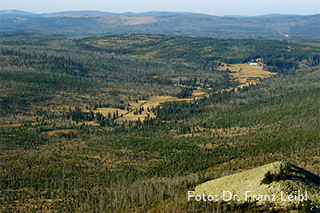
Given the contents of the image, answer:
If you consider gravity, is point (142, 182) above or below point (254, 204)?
below

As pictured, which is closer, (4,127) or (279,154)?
(279,154)

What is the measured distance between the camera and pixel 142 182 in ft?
374

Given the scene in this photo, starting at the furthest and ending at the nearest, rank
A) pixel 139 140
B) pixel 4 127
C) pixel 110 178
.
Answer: pixel 4 127 < pixel 139 140 < pixel 110 178

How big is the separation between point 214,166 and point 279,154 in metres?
23.7

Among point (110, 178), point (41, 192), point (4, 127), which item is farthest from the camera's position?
point (4, 127)

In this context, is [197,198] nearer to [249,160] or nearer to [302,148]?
[249,160]

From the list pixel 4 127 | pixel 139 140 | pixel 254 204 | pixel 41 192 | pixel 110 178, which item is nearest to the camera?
pixel 254 204

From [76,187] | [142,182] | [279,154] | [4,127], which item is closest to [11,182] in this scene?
[76,187]

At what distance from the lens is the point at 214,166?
417 feet

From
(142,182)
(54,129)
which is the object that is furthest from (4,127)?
(142,182)

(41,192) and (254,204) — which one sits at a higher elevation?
(254,204)

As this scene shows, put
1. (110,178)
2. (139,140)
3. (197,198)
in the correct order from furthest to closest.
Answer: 1. (139,140)
2. (110,178)
3. (197,198)

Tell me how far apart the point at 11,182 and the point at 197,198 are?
63724mm

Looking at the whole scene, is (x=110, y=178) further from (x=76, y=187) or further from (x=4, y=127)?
(x=4, y=127)
